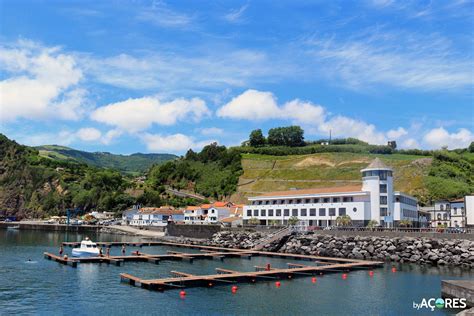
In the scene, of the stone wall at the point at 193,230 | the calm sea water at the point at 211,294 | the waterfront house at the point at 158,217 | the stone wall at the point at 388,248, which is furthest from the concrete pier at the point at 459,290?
the waterfront house at the point at 158,217

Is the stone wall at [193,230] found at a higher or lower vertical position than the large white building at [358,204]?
lower

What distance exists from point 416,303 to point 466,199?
4584 centimetres

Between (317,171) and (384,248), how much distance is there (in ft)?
340

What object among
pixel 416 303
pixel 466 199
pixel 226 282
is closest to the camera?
pixel 416 303

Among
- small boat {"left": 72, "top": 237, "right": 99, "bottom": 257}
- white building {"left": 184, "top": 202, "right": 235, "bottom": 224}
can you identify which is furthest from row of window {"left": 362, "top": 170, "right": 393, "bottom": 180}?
white building {"left": 184, "top": 202, "right": 235, "bottom": 224}

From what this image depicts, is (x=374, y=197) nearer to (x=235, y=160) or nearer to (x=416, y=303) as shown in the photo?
(x=416, y=303)

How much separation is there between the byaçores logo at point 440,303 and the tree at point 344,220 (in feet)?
140

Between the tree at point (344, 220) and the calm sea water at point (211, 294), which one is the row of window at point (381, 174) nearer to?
the tree at point (344, 220)

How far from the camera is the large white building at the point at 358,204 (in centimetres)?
8200

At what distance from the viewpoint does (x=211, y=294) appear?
134ft

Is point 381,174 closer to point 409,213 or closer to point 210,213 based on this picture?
point 409,213

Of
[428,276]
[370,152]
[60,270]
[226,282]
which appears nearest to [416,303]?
[428,276]

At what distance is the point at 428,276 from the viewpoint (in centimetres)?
5169

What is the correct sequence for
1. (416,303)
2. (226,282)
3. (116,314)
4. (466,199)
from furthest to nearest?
(466,199)
(226,282)
(416,303)
(116,314)
